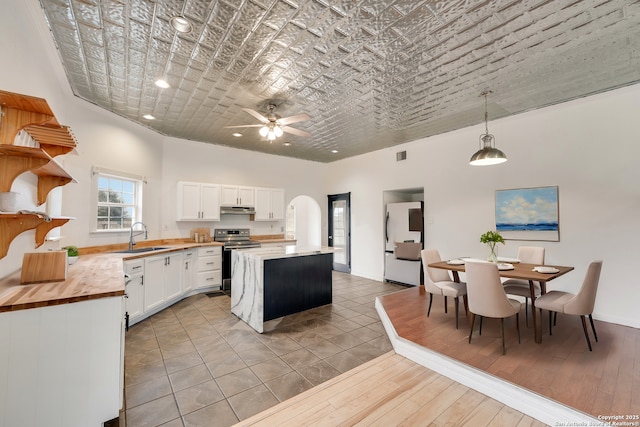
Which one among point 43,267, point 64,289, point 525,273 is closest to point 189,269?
point 43,267

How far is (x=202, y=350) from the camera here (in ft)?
9.50

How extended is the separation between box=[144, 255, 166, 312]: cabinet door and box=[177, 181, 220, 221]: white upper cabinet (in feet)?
4.32

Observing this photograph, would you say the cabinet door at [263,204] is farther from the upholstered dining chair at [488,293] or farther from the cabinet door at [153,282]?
the upholstered dining chair at [488,293]

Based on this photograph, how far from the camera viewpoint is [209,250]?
201 inches

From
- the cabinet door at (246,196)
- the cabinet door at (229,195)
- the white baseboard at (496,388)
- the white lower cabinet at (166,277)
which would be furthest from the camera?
the cabinet door at (246,196)

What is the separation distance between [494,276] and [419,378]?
1221 millimetres

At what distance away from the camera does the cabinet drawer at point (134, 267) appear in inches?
132

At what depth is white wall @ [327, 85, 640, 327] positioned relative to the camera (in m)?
3.33

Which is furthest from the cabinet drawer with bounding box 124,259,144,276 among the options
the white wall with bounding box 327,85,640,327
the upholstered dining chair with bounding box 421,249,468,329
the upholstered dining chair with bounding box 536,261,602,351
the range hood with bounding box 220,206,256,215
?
the white wall with bounding box 327,85,640,327

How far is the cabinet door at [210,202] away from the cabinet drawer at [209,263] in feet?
2.72

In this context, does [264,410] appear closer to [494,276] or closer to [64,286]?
[64,286]

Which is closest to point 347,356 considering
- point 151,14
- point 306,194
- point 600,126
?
point 151,14

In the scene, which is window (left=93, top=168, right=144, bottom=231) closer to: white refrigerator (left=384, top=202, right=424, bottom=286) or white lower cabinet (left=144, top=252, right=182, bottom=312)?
white lower cabinet (left=144, top=252, right=182, bottom=312)

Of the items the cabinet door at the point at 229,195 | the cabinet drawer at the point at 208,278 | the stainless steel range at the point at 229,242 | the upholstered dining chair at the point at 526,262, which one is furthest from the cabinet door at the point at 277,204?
the upholstered dining chair at the point at 526,262
